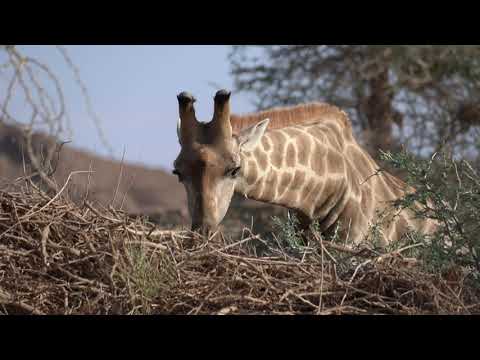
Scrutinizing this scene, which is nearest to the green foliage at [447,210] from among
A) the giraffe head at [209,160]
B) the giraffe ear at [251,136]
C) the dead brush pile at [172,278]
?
the dead brush pile at [172,278]

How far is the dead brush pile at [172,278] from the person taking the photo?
12.2 feet

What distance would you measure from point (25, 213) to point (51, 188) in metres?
0.35

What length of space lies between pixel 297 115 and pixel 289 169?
816 millimetres

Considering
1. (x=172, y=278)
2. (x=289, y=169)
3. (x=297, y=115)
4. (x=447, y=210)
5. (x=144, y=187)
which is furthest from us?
(x=144, y=187)

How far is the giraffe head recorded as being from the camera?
6.23 metres

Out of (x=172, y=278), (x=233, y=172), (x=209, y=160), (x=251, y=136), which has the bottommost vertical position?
(x=172, y=278)

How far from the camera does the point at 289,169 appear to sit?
7246 mm

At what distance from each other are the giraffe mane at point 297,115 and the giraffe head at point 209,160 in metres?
0.64

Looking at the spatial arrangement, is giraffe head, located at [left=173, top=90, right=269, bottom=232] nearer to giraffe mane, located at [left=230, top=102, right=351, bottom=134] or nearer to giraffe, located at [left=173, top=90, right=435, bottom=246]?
giraffe, located at [left=173, top=90, right=435, bottom=246]

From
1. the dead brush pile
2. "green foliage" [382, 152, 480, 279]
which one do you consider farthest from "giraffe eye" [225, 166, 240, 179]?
the dead brush pile

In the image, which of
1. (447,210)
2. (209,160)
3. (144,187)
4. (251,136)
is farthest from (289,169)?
(144,187)

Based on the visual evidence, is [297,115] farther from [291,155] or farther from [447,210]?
[447,210]
